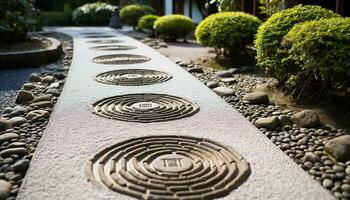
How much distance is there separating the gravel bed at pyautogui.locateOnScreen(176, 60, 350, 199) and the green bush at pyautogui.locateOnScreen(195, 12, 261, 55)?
1.56 m

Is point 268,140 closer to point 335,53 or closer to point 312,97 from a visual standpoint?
point 335,53

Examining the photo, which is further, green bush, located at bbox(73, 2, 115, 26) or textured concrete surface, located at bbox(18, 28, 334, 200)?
green bush, located at bbox(73, 2, 115, 26)

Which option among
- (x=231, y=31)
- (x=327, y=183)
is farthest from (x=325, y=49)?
(x=231, y=31)

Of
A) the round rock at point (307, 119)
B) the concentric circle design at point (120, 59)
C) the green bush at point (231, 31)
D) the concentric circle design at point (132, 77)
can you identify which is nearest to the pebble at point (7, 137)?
the concentric circle design at point (132, 77)

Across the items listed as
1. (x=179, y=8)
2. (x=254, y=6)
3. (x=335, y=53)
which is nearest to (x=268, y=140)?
(x=335, y=53)

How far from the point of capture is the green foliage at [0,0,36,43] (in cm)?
997

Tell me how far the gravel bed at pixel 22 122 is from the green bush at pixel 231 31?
306cm

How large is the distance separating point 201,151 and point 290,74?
256cm

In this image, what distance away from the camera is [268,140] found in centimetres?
363

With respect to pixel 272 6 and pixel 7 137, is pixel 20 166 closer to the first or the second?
pixel 7 137

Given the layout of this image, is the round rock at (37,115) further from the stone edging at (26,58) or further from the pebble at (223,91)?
the stone edging at (26,58)

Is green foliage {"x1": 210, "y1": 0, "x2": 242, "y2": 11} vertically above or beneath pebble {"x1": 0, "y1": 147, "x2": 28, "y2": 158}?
above

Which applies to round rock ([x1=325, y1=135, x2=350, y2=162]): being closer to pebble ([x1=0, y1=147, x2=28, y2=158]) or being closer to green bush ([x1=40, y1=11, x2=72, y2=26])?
pebble ([x1=0, y1=147, x2=28, y2=158])

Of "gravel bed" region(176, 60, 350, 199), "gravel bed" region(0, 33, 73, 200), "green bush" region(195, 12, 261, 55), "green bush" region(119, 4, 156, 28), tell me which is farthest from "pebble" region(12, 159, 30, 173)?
"green bush" region(119, 4, 156, 28)
